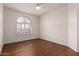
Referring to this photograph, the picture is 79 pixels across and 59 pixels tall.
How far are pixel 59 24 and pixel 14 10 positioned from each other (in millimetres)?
1165

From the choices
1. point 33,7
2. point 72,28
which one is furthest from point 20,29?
point 72,28

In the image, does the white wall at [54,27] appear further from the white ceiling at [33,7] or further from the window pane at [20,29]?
the window pane at [20,29]

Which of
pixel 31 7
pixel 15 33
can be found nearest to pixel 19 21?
pixel 15 33

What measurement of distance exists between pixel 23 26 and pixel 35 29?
0.30m

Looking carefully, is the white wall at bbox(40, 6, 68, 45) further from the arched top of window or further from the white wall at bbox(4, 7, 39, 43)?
the arched top of window

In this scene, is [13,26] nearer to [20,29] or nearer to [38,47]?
[20,29]

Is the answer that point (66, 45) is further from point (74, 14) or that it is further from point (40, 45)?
point (74, 14)

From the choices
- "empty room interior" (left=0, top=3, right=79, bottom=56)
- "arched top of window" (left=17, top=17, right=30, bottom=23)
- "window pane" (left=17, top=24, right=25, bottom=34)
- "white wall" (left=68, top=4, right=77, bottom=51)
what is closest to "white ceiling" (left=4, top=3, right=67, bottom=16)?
"empty room interior" (left=0, top=3, right=79, bottom=56)

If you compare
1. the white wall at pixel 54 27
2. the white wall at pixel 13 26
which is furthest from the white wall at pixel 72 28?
the white wall at pixel 13 26

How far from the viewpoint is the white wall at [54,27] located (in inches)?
70.6

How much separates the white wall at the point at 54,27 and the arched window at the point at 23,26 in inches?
13.4

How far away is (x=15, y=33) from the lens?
1.56 metres

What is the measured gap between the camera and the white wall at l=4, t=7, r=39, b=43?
1449 mm

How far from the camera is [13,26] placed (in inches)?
60.3
